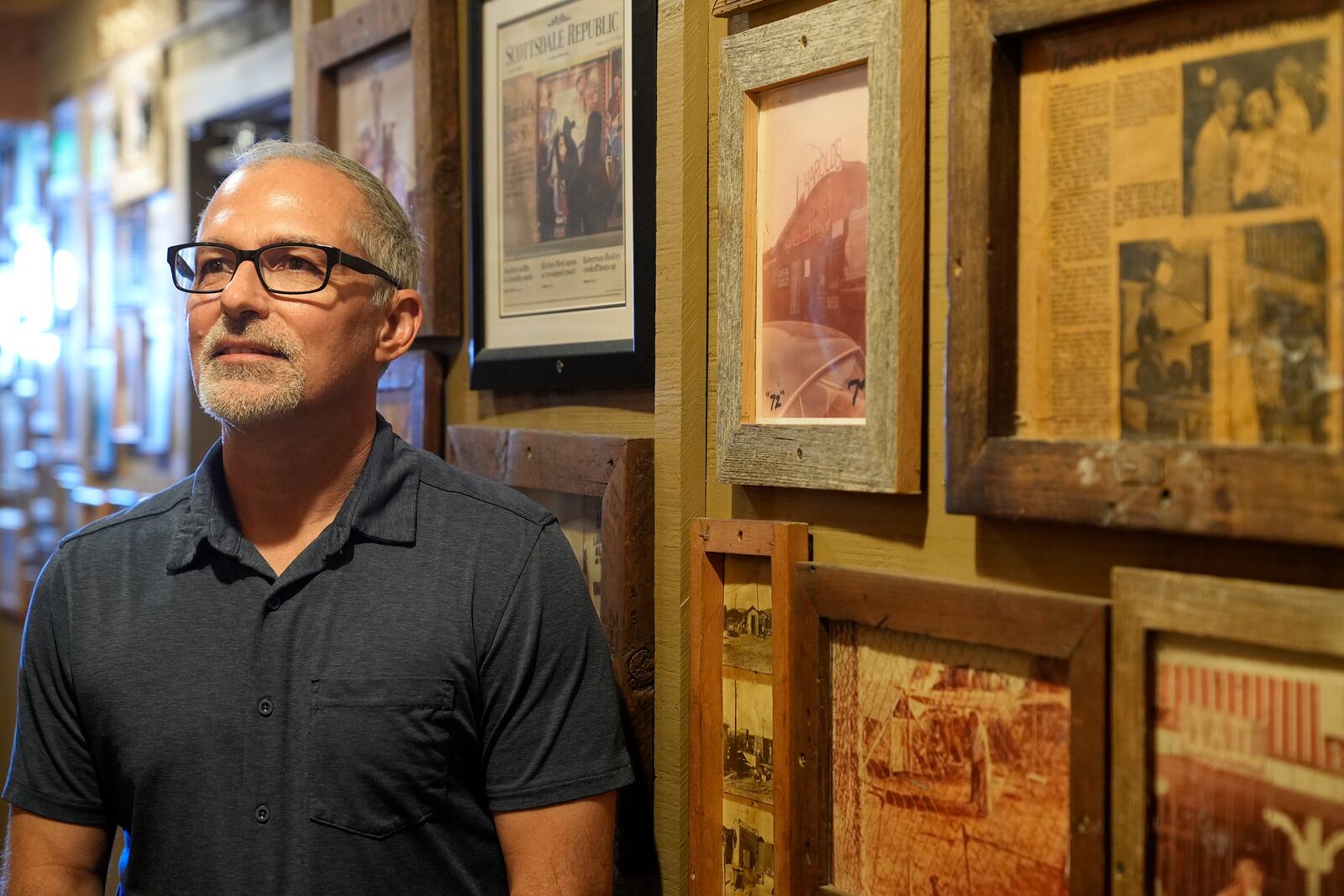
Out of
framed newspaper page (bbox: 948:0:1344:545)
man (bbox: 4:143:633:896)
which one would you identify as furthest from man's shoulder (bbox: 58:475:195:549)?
framed newspaper page (bbox: 948:0:1344:545)

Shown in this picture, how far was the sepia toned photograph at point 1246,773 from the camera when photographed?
0.80 metres

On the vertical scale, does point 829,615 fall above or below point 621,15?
below

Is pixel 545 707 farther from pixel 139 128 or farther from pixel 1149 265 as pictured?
pixel 139 128

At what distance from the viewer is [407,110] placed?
179 centimetres

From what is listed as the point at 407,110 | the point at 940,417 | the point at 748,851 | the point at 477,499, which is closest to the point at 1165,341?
the point at 940,417

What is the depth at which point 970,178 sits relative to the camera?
97 cm

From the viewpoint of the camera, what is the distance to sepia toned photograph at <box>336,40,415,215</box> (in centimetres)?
179

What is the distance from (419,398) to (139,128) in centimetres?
196

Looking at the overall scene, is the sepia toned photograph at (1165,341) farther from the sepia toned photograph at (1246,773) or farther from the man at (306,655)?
the man at (306,655)

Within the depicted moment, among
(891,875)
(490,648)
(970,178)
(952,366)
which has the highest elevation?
(970,178)

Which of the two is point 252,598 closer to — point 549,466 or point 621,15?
point 549,466

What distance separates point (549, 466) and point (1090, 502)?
749 millimetres

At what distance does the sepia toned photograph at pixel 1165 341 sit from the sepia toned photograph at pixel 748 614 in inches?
16.8

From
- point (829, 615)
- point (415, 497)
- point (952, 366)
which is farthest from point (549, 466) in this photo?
point (952, 366)
